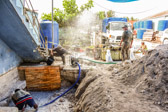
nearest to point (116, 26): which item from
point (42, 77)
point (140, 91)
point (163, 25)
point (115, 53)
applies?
point (115, 53)

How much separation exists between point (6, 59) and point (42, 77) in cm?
169

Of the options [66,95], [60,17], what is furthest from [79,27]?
[66,95]

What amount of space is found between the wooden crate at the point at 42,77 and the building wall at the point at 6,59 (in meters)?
0.61

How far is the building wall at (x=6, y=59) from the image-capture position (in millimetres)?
4970

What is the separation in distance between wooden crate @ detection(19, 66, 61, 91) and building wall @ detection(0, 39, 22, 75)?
2.00 feet

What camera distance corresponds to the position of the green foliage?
55.3 feet

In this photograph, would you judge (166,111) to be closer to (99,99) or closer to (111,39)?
(99,99)

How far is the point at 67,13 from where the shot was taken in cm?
1884

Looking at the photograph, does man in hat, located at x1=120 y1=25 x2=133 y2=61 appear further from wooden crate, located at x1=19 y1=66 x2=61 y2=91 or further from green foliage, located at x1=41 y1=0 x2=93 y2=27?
green foliage, located at x1=41 y1=0 x2=93 y2=27

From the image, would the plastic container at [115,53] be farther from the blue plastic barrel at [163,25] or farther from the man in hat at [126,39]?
the blue plastic barrel at [163,25]

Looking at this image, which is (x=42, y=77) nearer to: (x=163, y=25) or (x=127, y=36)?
(x=127, y=36)

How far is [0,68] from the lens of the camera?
4.76m

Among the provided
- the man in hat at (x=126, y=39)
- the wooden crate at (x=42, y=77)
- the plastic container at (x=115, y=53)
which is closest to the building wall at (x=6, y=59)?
the wooden crate at (x=42, y=77)

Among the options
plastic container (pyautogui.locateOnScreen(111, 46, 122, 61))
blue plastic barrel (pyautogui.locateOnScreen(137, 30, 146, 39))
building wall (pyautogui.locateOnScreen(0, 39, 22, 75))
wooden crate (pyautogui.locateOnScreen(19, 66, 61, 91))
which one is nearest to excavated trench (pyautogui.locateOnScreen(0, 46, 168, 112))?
wooden crate (pyautogui.locateOnScreen(19, 66, 61, 91))
